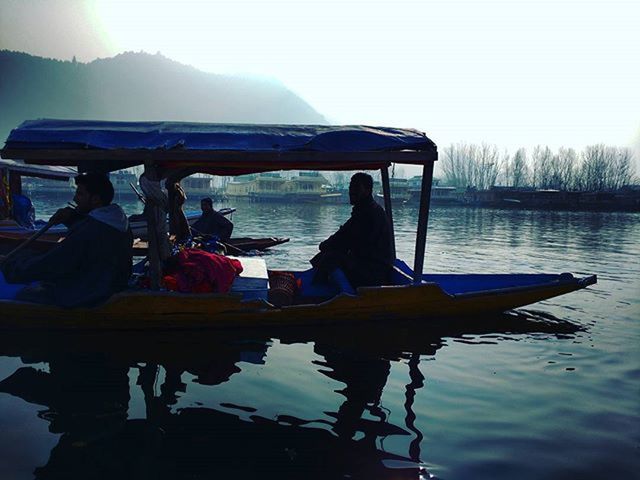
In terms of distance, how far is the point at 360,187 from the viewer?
23.2 ft

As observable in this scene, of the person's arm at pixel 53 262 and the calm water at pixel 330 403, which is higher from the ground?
the person's arm at pixel 53 262

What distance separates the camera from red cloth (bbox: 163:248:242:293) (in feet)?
21.2

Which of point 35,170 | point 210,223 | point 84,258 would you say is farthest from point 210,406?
point 35,170

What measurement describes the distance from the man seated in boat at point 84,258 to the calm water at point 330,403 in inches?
25.6

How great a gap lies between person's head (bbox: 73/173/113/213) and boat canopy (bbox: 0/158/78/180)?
9.19 meters

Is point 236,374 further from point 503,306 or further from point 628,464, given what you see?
point 503,306

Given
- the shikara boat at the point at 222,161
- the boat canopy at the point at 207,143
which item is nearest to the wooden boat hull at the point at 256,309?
the shikara boat at the point at 222,161

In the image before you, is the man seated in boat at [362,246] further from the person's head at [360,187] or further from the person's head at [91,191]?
the person's head at [91,191]

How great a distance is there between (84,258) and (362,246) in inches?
143

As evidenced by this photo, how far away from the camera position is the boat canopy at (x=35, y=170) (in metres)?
13.9

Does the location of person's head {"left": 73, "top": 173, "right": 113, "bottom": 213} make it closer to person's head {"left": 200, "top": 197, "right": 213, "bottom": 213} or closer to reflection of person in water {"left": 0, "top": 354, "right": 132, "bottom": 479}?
reflection of person in water {"left": 0, "top": 354, "right": 132, "bottom": 479}

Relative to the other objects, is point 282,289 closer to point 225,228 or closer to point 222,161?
point 222,161

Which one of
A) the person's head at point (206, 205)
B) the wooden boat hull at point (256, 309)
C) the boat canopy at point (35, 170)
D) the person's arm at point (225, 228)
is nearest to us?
the wooden boat hull at point (256, 309)

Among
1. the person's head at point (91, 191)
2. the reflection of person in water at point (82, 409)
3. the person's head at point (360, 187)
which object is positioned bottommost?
the reflection of person in water at point (82, 409)
